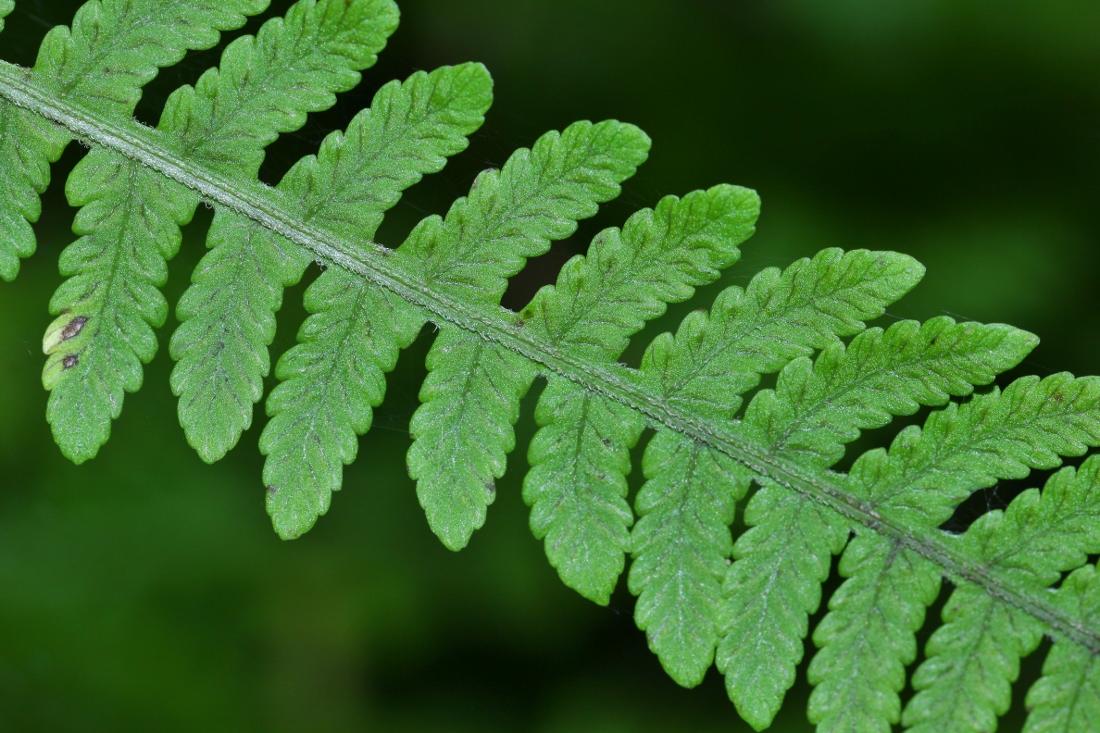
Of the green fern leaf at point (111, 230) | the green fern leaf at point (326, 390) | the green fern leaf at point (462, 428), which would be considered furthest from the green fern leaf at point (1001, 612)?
the green fern leaf at point (111, 230)

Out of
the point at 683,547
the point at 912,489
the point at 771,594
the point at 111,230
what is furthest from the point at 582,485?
the point at 111,230

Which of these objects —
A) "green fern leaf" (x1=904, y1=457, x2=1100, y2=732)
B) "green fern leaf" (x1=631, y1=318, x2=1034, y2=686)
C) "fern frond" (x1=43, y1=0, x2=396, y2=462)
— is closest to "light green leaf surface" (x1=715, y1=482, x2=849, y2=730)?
"green fern leaf" (x1=631, y1=318, x2=1034, y2=686)

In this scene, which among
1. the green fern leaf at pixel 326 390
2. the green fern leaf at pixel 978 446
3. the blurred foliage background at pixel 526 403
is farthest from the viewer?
the blurred foliage background at pixel 526 403

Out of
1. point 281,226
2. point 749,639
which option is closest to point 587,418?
point 749,639

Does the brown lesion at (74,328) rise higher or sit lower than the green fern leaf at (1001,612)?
lower

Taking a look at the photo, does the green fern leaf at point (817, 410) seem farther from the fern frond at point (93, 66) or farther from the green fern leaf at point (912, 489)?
the fern frond at point (93, 66)

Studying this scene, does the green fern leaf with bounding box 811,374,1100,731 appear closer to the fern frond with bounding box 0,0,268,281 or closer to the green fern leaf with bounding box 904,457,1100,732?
the green fern leaf with bounding box 904,457,1100,732

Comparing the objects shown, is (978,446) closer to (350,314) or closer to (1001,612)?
(1001,612)
